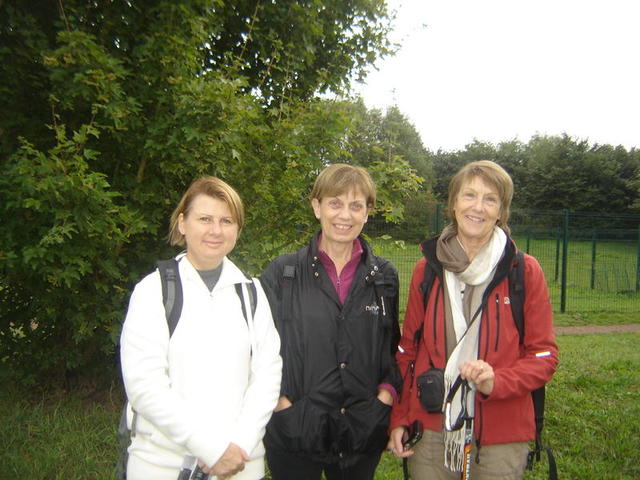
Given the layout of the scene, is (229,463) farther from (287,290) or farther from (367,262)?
(367,262)

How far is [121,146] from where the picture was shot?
4113mm

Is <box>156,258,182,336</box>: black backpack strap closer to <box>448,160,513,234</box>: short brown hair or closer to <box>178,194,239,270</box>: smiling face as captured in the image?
<box>178,194,239,270</box>: smiling face

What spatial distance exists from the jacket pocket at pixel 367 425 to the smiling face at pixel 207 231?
3.04ft

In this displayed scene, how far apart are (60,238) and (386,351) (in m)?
2.20

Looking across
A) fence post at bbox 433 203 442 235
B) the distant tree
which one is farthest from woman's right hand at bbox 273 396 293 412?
the distant tree

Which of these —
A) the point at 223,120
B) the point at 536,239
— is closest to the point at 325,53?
the point at 223,120

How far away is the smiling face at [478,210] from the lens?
2.30 m

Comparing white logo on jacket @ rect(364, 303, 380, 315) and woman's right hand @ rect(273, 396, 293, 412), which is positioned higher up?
white logo on jacket @ rect(364, 303, 380, 315)

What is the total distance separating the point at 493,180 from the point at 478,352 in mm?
792

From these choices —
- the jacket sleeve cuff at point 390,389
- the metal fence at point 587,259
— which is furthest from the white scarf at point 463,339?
the metal fence at point 587,259

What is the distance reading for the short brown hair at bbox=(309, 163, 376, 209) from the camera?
2.43 m

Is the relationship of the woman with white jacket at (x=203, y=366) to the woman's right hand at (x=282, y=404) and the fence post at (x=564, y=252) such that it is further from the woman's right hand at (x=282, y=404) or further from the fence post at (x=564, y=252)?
the fence post at (x=564, y=252)

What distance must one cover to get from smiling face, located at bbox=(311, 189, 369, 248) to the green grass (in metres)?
2.24

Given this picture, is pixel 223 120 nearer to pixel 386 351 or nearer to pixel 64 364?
pixel 386 351
